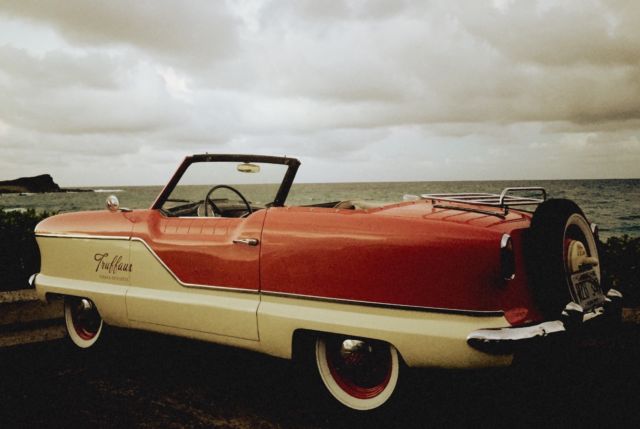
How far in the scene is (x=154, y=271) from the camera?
3.44m

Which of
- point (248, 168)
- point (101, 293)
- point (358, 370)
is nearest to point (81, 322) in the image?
point (101, 293)

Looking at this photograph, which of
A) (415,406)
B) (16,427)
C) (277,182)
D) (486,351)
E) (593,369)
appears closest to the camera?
(486,351)

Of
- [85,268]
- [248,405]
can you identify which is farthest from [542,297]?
[85,268]

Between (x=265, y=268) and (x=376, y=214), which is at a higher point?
(x=376, y=214)

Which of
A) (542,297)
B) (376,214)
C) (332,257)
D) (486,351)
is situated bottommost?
(486,351)

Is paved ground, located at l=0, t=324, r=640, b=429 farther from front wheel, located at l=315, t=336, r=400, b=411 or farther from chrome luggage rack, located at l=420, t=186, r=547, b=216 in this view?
chrome luggage rack, located at l=420, t=186, r=547, b=216

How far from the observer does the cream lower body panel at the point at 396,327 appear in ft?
7.59

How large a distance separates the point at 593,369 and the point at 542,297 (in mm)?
1465

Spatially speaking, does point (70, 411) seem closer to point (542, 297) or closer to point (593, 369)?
point (542, 297)

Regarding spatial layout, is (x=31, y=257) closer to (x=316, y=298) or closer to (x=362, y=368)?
(x=316, y=298)

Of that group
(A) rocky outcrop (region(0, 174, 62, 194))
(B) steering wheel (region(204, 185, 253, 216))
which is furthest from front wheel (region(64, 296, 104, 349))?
(A) rocky outcrop (region(0, 174, 62, 194))

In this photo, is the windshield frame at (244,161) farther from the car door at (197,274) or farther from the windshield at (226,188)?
the car door at (197,274)

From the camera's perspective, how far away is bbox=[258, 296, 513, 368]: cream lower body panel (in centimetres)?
231

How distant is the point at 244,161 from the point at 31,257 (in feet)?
14.0
